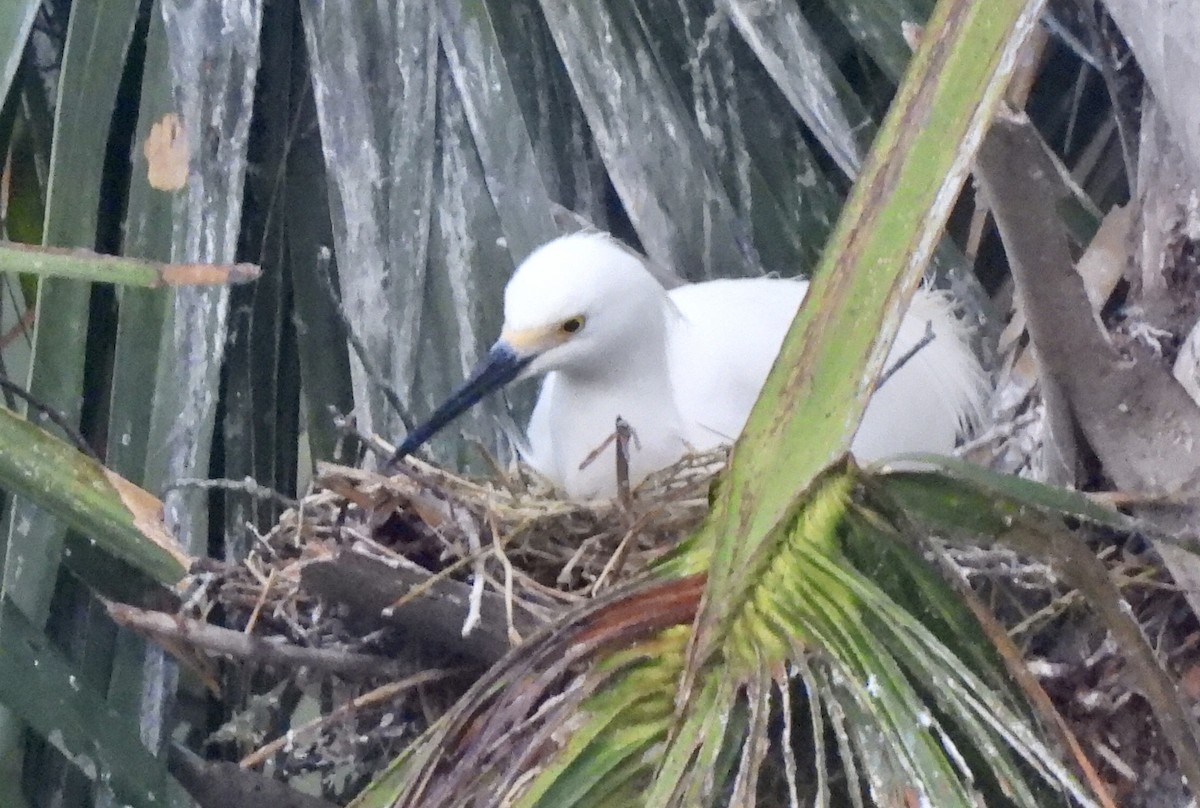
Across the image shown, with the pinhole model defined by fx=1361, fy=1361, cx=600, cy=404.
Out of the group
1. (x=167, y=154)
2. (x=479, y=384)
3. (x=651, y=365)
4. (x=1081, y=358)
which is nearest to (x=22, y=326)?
(x=167, y=154)

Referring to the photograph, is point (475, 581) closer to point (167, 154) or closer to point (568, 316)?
point (568, 316)

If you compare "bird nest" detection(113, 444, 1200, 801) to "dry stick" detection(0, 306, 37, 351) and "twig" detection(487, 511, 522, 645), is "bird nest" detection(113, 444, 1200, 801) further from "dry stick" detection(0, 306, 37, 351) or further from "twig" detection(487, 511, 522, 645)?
"dry stick" detection(0, 306, 37, 351)

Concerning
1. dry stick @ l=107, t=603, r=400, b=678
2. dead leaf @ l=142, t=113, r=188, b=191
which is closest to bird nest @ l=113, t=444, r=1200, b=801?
dry stick @ l=107, t=603, r=400, b=678

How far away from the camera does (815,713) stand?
0.44 m

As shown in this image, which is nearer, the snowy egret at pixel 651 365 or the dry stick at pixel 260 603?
the dry stick at pixel 260 603

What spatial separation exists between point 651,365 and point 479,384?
194 millimetres

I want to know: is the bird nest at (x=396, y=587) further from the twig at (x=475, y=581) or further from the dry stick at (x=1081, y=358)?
the dry stick at (x=1081, y=358)

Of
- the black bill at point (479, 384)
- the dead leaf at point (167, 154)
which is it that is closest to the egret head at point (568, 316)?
the black bill at point (479, 384)

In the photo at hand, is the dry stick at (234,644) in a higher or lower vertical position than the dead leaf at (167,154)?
lower

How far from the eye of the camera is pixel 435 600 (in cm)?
77

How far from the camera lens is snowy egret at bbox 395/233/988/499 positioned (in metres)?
1.01

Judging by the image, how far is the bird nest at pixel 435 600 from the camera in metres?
0.69

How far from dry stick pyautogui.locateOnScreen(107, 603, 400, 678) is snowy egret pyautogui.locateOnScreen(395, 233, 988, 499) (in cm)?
18

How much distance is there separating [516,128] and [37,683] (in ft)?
1.67
